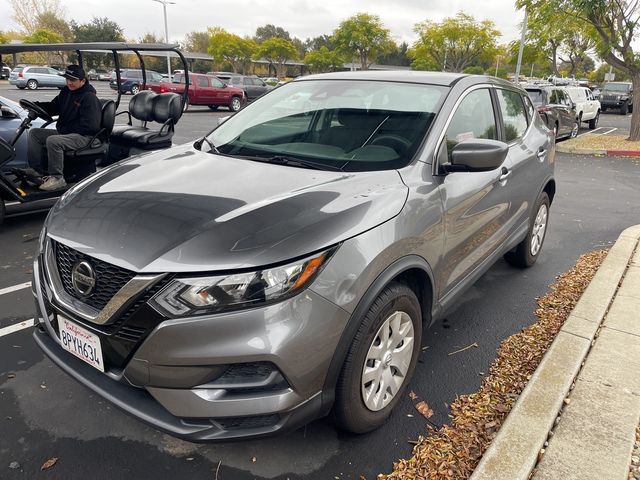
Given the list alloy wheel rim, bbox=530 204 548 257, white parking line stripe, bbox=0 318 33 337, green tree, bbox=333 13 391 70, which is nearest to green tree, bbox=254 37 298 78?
green tree, bbox=333 13 391 70

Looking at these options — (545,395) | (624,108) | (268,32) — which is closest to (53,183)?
(545,395)

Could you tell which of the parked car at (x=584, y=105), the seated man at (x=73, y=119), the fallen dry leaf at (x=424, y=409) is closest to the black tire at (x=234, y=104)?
the parked car at (x=584, y=105)

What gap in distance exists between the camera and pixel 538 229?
4.66 m

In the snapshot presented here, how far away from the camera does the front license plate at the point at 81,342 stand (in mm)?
2020

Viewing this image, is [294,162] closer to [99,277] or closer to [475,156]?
[475,156]

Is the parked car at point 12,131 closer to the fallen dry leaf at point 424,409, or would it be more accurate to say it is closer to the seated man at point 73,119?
the seated man at point 73,119

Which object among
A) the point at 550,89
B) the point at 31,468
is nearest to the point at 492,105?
the point at 31,468

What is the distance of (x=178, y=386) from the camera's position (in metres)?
1.86

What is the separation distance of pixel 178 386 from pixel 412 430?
1.25 metres

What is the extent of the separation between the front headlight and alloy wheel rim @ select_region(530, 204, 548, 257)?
336cm

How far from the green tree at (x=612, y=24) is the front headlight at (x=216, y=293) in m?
13.9

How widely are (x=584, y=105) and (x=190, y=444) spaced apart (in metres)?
18.6

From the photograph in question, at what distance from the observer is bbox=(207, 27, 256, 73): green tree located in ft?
199

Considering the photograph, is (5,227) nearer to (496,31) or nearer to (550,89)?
(550,89)
